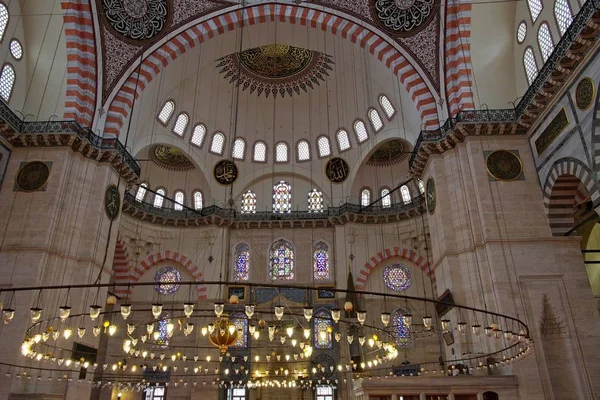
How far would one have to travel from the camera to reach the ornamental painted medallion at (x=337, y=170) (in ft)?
63.8

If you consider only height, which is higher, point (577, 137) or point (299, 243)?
point (299, 243)

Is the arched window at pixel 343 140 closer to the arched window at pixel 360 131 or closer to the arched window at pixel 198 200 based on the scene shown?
the arched window at pixel 360 131

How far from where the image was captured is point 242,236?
19.1 m

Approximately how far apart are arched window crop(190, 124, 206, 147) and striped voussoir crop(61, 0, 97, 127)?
6132 mm

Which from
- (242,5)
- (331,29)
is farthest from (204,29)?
(331,29)

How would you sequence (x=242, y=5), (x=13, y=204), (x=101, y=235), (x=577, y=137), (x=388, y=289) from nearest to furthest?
(x=577, y=137) < (x=13, y=204) < (x=101, y=235) < (x=242, y=5) < (x=388, y=289)

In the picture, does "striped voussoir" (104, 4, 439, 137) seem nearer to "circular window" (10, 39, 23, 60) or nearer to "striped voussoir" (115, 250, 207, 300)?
"circular window" (10, 39, 23, 60)

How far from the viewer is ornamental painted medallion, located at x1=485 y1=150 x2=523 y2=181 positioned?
1140cm

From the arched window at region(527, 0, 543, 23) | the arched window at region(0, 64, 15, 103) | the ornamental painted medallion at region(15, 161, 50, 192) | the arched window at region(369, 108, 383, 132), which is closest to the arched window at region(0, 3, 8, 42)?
the arched window at region(0, 64, 15, 103)

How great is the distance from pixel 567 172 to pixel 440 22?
558 cm

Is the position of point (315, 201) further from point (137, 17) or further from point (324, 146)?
point (137, 17)

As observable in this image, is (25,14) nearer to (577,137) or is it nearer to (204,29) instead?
(204,29)

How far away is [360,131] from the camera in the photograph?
62.5ft

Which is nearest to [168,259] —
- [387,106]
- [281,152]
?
[281,152]
